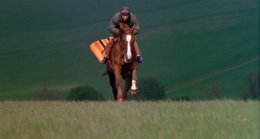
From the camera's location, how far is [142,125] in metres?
9.78

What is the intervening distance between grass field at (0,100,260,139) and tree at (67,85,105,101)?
3483 millimetres

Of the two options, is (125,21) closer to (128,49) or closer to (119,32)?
(119,32)

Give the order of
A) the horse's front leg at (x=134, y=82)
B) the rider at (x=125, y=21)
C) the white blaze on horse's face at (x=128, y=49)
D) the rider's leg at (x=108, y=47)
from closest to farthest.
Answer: the white blaze on horse's face at (x=128, y=49) < the rider at (x=125, y=21) < the horse's front leg at (x=134, y=82) < the rider's leg at (x=108, y=47)

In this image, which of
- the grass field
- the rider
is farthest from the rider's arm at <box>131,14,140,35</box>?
the grass field

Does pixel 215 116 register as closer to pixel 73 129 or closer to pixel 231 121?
pixel 231 121

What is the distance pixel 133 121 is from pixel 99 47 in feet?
22.6

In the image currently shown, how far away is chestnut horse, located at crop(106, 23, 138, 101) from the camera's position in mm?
15117

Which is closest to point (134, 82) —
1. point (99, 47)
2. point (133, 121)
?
point (99, 47)

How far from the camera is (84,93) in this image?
668 inches

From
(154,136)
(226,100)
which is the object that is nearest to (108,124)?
(154,136)

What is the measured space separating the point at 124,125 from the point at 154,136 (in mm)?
867

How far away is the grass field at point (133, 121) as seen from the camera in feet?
29.8

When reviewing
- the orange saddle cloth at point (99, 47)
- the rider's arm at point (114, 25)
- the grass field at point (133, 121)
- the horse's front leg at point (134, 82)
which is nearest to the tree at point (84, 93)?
the orange saddle cloth at point (99, 47)

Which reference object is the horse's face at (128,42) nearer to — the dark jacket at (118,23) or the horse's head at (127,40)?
the horse's head at (127,40)
